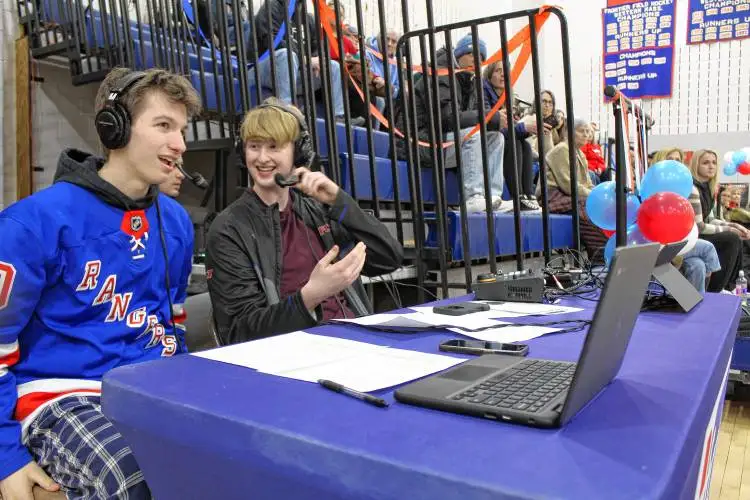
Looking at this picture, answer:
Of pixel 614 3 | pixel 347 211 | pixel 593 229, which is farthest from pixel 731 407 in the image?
pixel 614 3

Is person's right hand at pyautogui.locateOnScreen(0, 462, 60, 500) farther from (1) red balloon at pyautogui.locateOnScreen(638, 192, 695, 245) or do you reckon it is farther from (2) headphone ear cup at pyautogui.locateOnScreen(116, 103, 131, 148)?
(1) red balloon at pyautogui.locateOnScreen(638, 192, 695, 245)

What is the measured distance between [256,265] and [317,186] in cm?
26

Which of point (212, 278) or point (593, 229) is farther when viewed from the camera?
point (593, 229)

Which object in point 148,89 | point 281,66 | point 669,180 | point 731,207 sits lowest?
point 731,207

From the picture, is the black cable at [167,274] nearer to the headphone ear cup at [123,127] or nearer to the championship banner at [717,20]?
the headphone ear cup at [123,127]

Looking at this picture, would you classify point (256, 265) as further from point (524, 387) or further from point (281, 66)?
point (281, 66)

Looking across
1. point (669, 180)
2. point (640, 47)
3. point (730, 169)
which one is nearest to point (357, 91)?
point (669, 180)

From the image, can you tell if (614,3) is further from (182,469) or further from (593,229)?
(182,469)

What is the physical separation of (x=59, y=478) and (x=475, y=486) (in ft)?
2.76

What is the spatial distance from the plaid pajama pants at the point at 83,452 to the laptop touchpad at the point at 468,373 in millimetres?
530

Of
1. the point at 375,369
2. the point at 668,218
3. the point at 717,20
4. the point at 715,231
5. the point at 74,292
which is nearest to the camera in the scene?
the point at 375,369

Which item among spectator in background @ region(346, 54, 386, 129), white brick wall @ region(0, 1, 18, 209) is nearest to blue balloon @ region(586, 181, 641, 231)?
spectator in background @ region(346, 54, 386, 129)

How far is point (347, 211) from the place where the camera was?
1.52 m

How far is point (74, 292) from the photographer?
110 centimetres
